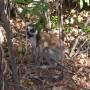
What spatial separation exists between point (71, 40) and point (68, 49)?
1.35 ft

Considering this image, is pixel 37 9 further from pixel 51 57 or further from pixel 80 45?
pixel 80 45

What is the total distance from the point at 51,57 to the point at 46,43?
223mm

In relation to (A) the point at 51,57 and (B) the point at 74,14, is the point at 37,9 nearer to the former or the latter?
(A) the point at 51,57

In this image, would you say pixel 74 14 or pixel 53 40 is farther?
pixel 74 14

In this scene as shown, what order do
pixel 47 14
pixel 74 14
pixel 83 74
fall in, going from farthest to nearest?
pixel 74 14 < pixel 47 14 < pixel 83 74

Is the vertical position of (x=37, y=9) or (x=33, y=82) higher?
(x=37, y=9)

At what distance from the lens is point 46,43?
15.8ft

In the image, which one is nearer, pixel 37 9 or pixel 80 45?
pixel 37 9

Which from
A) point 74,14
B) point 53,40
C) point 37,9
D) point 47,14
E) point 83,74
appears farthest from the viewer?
point 74,14

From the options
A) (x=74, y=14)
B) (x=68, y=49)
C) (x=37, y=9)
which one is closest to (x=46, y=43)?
(x=68, y=49)

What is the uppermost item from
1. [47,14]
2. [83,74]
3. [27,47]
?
[47,14]

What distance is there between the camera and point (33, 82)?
13.8 feet

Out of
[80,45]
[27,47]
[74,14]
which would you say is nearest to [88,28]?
[80,45]

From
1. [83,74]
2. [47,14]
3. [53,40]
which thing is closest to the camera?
[83,74]
